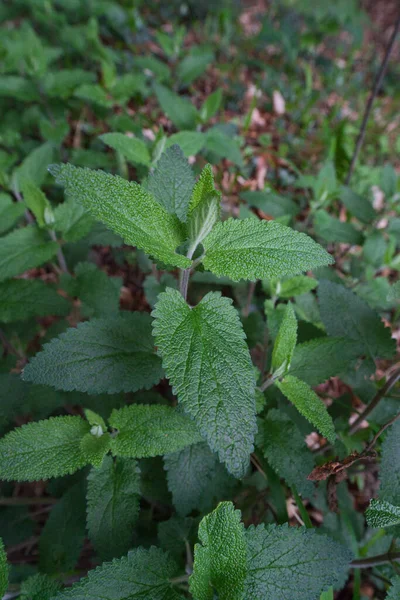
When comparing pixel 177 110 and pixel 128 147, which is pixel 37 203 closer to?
pixel 128 147

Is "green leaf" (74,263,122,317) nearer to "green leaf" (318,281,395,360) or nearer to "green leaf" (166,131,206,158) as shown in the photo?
"green leaf" (166,131,206,158)

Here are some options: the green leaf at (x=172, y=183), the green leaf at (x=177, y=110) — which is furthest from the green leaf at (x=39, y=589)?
the green leaf at (x=177, y=110)

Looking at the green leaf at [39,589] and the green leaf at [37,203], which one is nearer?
the green leaf at [39,589]

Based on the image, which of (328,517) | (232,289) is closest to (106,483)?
(328,517)

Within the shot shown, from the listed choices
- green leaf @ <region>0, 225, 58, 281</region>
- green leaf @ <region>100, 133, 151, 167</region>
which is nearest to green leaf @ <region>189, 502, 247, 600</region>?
green leaf @ <region>0, 225, 58, 281</region>

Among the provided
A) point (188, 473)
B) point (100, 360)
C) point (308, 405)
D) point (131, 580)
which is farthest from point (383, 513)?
point (100, 360)

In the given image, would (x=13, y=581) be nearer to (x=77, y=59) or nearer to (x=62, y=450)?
(x=62, y=450)

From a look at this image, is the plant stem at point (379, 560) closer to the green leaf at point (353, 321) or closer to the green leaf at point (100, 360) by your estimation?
the green leaf at point (353, 321)

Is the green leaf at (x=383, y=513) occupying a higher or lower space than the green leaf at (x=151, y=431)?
higher
